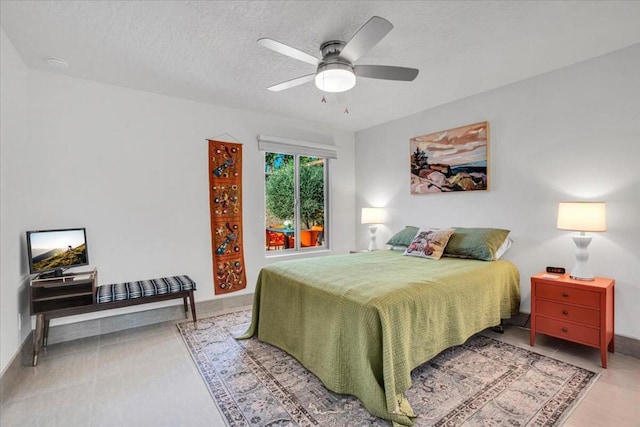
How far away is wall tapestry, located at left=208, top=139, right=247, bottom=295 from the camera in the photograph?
3.67 meters

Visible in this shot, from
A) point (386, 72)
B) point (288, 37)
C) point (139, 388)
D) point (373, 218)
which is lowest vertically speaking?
point (139, 388)

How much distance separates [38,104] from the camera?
108 inches

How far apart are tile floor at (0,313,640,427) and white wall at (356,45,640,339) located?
23.3 inches

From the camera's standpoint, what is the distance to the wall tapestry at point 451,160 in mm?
3385

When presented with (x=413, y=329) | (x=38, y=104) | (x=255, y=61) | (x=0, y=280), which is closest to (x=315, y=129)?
(x=255, y=61)

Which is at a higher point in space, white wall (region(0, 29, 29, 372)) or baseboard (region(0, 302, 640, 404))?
white wall (region(0, 29, 29, 372))

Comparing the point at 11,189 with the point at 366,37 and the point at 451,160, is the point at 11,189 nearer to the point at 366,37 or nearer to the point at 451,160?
the point at 366,37

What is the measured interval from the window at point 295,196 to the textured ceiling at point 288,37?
50.7 inches

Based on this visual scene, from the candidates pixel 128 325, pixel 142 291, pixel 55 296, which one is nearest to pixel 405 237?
pixel 142 291

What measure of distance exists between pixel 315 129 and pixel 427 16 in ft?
8.82

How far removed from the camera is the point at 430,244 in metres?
3.24

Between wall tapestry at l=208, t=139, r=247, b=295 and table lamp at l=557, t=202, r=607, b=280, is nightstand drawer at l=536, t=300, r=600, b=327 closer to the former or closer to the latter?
table lamp at l=557, t=202, r=607, b=280

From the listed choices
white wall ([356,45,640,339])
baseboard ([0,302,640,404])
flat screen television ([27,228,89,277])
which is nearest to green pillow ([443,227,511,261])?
white wall ([356,45,640,339])

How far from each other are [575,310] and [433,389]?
1392 mm
